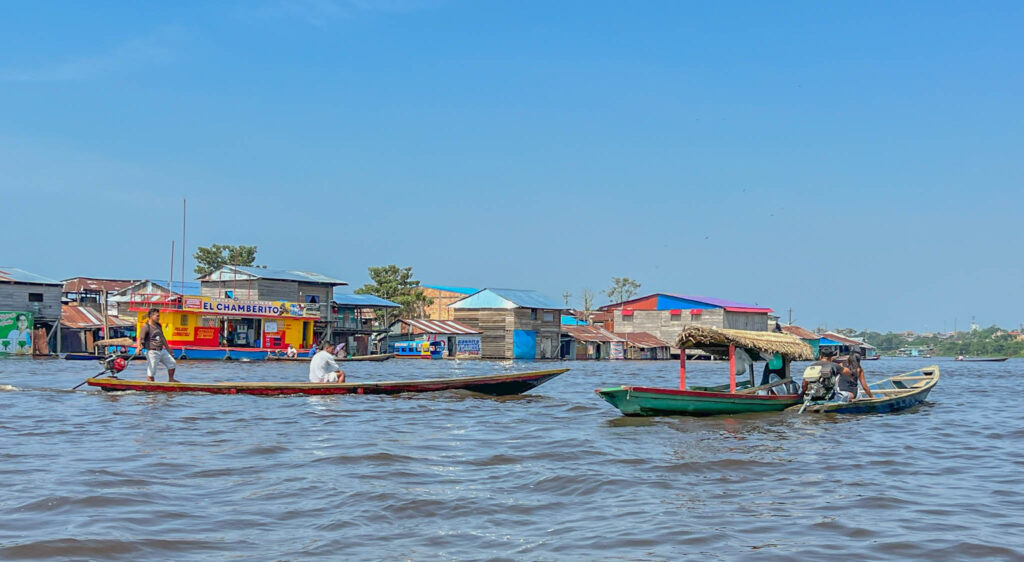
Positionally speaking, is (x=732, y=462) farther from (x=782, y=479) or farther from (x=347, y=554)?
(x=347, y=554)

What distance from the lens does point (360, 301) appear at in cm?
4525

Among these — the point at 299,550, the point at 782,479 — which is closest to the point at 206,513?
the point at 299,550

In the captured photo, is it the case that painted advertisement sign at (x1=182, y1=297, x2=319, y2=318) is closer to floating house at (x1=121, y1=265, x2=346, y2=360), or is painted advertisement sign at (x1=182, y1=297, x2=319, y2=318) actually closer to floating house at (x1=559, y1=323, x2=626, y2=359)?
floating house at (x1=121, y1=265, x2=346, y2=360)

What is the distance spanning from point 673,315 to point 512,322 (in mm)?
13410

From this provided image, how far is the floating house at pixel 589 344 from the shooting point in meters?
51.1

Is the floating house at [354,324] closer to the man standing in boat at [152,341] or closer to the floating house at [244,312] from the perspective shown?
the floating house at [244,312]

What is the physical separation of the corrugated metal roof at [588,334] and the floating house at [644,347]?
903mm

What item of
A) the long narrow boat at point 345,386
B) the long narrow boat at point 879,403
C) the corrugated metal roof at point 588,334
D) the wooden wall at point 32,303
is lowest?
the long narrow boat at point 879,403

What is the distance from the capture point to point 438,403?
48.9 ft

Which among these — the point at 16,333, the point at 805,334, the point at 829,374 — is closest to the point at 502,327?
the point at 16,333

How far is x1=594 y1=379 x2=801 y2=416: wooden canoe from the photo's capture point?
12.4 meters

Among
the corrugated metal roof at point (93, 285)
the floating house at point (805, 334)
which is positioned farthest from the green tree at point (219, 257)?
the floating house at point (805, 334)

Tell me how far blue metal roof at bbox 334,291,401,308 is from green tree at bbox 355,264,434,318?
3.41 m

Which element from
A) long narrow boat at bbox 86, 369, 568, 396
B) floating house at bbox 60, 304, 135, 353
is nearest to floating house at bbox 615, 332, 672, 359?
floating house at bbox 60, 304, 135, 353
